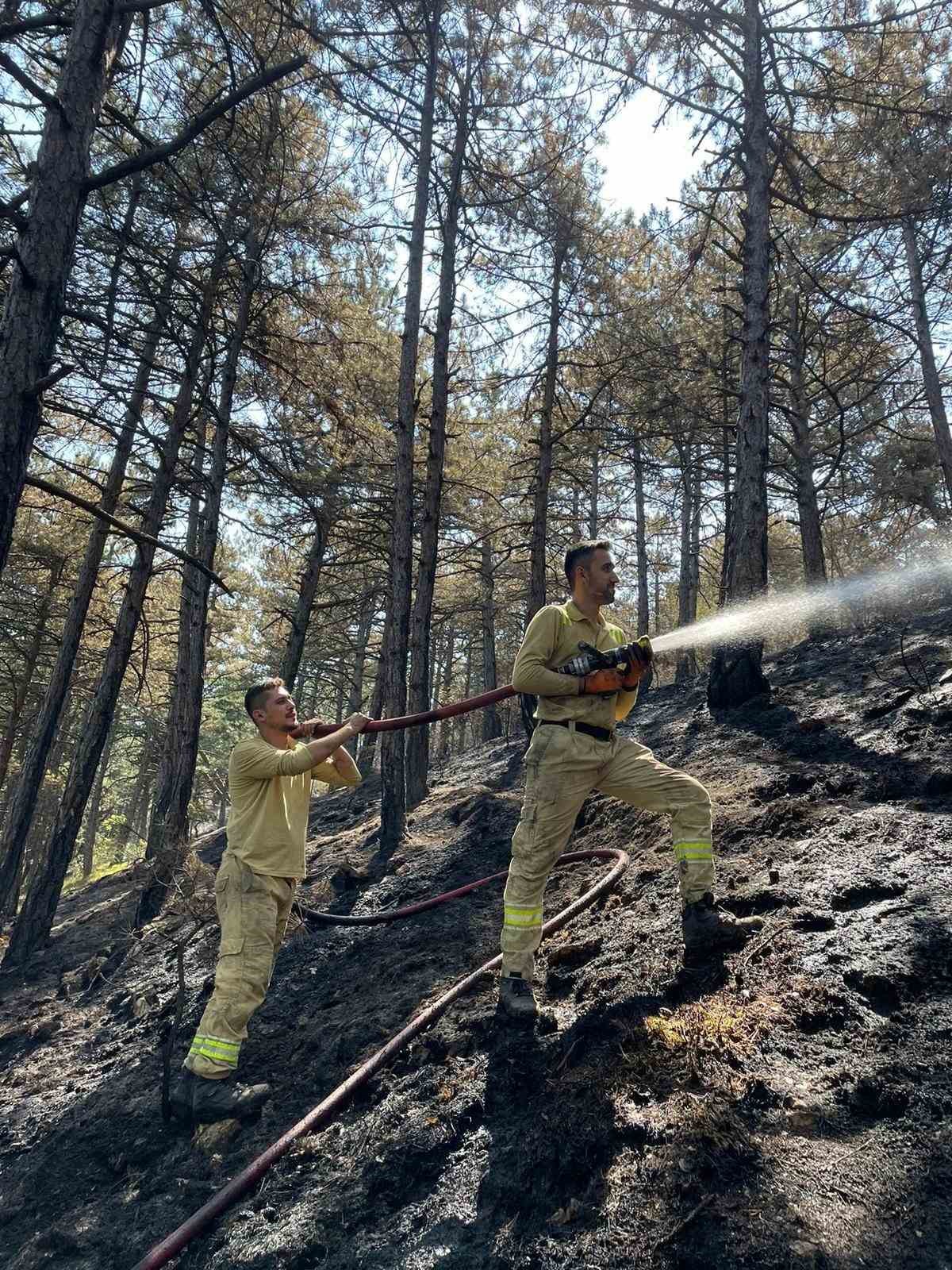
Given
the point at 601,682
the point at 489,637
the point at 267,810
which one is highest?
the point at 489,637

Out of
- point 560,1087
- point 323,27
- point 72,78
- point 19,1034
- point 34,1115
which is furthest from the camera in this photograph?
point 19,1034

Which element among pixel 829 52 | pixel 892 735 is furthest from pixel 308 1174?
pixel 829 52

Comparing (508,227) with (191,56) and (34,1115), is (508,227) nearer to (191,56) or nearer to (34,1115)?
(191,56)

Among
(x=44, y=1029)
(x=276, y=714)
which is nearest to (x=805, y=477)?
(x=276, y=714)

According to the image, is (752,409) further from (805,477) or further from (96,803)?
(96,803)

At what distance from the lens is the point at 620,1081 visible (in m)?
2.81

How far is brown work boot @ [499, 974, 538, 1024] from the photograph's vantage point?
3.48 m

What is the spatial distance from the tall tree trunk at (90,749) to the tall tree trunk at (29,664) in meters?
6.55

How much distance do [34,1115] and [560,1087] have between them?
3680mm

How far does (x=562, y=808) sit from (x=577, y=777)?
17 centimetres

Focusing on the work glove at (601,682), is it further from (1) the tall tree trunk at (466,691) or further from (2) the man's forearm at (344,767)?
(1) the tall tree trunk at (466,691)

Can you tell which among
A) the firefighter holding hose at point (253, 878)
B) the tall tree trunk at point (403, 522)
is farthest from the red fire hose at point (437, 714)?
the tall tree trunk at point (403, 522)

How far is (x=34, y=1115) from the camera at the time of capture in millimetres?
4613

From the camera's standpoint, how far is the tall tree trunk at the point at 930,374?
41.9 feet
